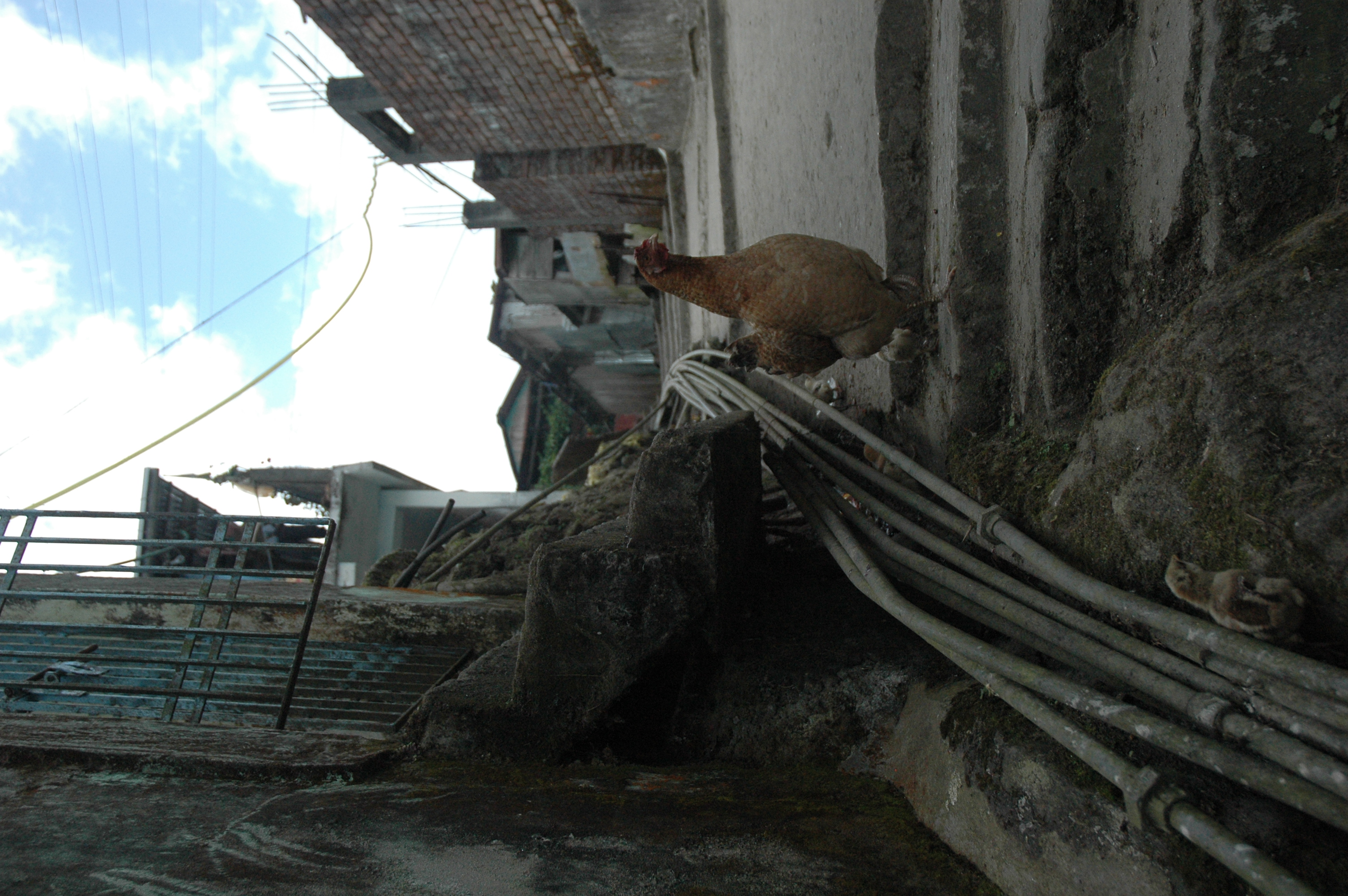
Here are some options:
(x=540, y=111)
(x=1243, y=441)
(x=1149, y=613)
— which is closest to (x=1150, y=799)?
(x=1149, y=613)

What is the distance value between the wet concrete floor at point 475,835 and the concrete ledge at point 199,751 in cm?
3

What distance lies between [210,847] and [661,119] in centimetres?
751

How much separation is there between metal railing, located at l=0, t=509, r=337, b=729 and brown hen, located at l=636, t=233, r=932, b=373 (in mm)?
1430

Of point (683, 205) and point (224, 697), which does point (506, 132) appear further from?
point (224, 697)

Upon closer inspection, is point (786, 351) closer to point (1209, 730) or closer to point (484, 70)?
point (1209, 730)

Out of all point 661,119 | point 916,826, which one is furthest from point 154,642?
point 661,119

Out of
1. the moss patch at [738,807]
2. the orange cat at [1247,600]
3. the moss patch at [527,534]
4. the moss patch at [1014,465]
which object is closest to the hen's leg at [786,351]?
the moss patch at [1014,465]

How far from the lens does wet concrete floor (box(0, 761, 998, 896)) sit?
4.73ft

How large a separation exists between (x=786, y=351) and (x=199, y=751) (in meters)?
1.86

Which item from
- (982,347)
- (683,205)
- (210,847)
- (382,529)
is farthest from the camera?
(382,529)

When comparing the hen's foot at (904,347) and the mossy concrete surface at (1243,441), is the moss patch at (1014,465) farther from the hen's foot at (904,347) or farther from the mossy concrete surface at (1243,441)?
the hen's foot at (904,347)

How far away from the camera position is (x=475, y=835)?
1623mm

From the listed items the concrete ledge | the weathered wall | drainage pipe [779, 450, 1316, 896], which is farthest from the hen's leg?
the weathered wall

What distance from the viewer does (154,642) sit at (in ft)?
12.4
